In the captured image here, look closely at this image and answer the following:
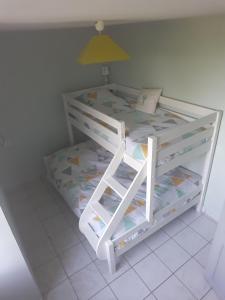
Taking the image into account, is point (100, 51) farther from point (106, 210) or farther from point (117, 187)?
point (106, 210)

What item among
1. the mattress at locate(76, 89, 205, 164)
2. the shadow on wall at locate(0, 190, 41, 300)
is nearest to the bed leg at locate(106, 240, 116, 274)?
the shadow on wall at locate(0, 190, 41, 300)

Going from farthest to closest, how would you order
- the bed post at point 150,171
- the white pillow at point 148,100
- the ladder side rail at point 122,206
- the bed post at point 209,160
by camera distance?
1. the white pillow at point 148,100
2. the bed post at point 209,160
3. the ladder side rail at point 122,206
4. the bed post at point 150,171

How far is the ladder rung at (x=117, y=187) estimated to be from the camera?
1.50 meters

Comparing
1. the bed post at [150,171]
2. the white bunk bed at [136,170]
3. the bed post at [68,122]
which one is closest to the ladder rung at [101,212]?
the white bunk bed at [136,170]

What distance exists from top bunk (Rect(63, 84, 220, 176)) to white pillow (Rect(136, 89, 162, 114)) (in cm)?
4

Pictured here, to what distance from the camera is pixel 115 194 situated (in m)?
1.90

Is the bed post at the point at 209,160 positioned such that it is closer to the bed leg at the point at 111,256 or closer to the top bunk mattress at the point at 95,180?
the top bunk mattress at the point at 95,180

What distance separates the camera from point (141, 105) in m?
2.21

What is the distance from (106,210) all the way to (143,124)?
83 cm

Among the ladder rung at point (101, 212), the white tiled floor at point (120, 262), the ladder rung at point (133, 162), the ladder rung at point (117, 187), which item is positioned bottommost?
the white tiled floor at point (120, 262)

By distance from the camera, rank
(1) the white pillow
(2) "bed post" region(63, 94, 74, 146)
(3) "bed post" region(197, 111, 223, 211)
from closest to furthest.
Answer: (3) "bed post" region(197, 111, 223, 211) → (1) the white pillow → (2) "bed post" region(63, 94, 74, 146)

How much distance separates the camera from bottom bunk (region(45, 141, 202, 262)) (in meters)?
1.61

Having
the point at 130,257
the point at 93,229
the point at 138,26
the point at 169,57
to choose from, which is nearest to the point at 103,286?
the point at 130,257

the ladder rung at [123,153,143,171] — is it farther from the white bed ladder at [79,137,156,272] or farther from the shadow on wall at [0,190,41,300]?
the shadow on wall at [0,190,41,300]
